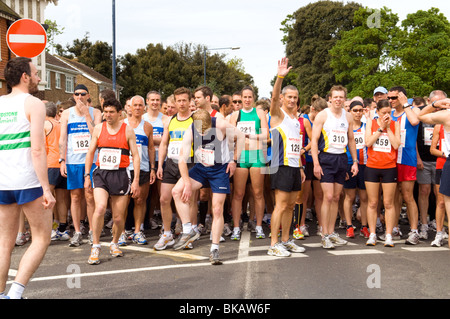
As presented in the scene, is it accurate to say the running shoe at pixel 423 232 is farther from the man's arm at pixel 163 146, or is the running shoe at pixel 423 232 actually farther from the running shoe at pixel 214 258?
the man's arm at pixel 163 146

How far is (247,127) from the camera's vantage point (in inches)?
330

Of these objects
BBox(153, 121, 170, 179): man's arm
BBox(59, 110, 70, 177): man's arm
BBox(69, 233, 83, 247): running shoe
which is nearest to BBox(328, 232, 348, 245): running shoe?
BBox(153, 121, 170, 179): man's arm

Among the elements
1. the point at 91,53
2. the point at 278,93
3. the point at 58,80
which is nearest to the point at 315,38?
the point at 58,80

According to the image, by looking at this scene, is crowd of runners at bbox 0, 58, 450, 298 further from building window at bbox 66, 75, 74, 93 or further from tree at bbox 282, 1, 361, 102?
building window at bbox 66, 75, 74, 93

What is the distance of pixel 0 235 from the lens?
4.65 metres

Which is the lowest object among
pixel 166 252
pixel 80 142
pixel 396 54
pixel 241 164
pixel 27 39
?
pixel 166 252

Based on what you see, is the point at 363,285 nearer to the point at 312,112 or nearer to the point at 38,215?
the point at 38,215

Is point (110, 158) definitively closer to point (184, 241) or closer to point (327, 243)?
point (184, 241)

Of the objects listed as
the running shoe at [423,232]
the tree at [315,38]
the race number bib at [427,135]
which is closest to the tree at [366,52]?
the tree at [315,38]

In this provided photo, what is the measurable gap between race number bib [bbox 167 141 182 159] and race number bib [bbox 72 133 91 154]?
1.46 metres

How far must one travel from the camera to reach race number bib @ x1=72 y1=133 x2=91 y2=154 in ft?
26.8

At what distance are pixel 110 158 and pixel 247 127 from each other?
243 centimetres

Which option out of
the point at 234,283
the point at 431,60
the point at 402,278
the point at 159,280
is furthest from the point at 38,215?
the point at 431,60

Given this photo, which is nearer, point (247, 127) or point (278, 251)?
point (278, 251)
